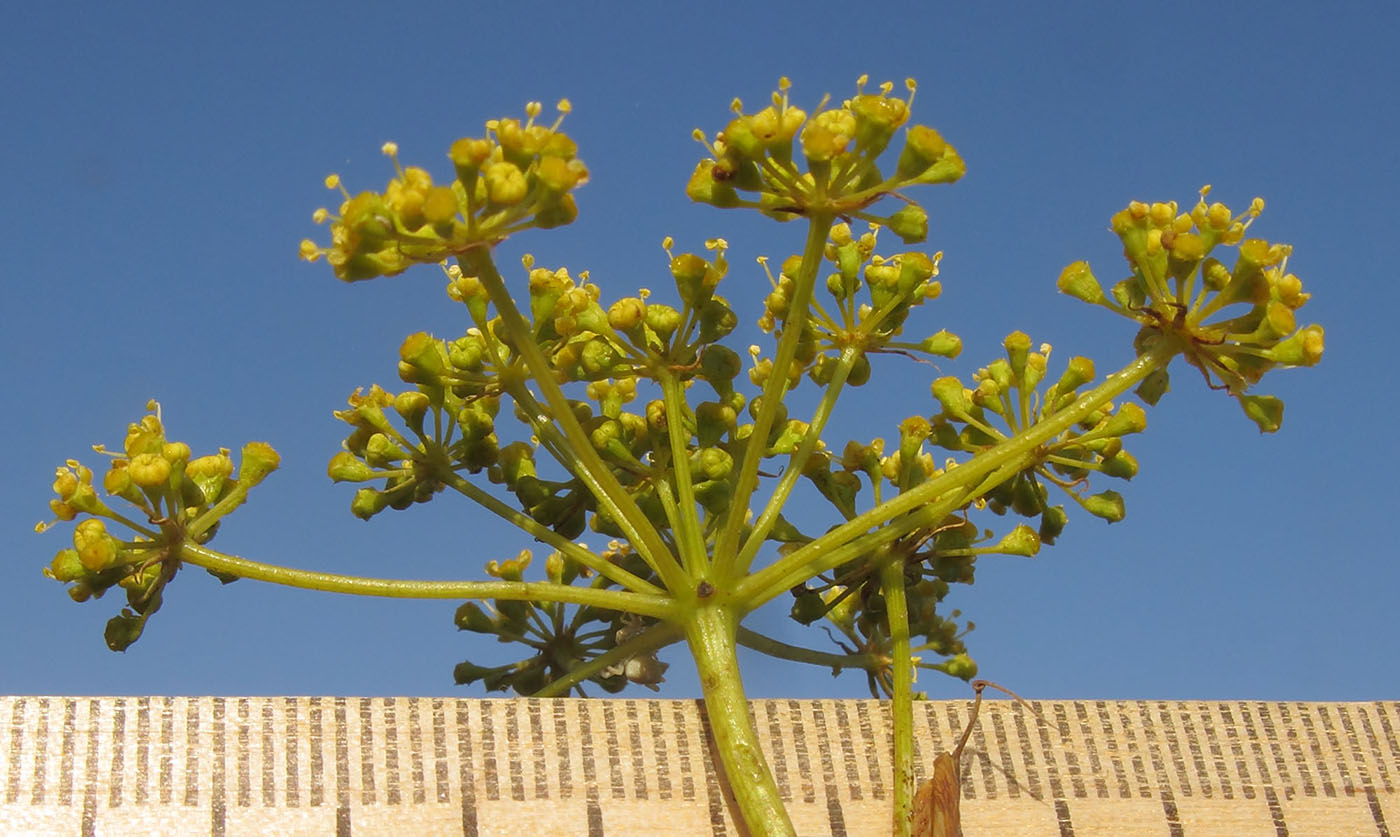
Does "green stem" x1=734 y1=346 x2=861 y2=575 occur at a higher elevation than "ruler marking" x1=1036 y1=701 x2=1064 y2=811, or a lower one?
higher

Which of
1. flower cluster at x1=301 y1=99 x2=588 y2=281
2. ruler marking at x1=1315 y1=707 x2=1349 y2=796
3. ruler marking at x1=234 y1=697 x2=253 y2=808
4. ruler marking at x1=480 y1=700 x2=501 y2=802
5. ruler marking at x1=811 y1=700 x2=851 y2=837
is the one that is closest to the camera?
flower cluster at x1=301 y1=99 x2=588 y2=281

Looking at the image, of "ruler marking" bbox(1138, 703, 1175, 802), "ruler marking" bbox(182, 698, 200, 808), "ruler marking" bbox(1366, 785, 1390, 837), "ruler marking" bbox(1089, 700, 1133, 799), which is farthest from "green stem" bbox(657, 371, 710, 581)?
"ruler marking" bbox(1366, 785, 1390, 837)

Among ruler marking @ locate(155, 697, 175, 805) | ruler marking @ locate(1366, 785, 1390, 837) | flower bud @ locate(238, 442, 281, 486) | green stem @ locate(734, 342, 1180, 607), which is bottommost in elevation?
ruler marking @ locate(1366, 785, 1390, 837)

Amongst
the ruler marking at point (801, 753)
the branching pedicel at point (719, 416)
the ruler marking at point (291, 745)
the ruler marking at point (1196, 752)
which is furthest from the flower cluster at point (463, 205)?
the ruler marking at point (1196, 752)

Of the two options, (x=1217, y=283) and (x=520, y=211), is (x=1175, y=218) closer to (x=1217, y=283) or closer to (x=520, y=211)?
(x=1217, y=283)

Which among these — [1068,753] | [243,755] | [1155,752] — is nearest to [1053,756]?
[1068,753]

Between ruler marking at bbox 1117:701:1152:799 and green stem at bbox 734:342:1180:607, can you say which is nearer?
green stem at bbox 734:342:1180:607

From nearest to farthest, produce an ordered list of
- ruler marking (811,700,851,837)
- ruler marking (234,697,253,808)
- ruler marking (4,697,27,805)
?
ruler marking (4,697,27,805) < ruler marking (234,697,253,808) < ruler marking (811,700,851,837)

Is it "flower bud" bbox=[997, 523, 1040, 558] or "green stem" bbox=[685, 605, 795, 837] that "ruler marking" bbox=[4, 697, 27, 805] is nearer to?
"green stem" bbox=[685, 605, 795, 837]
